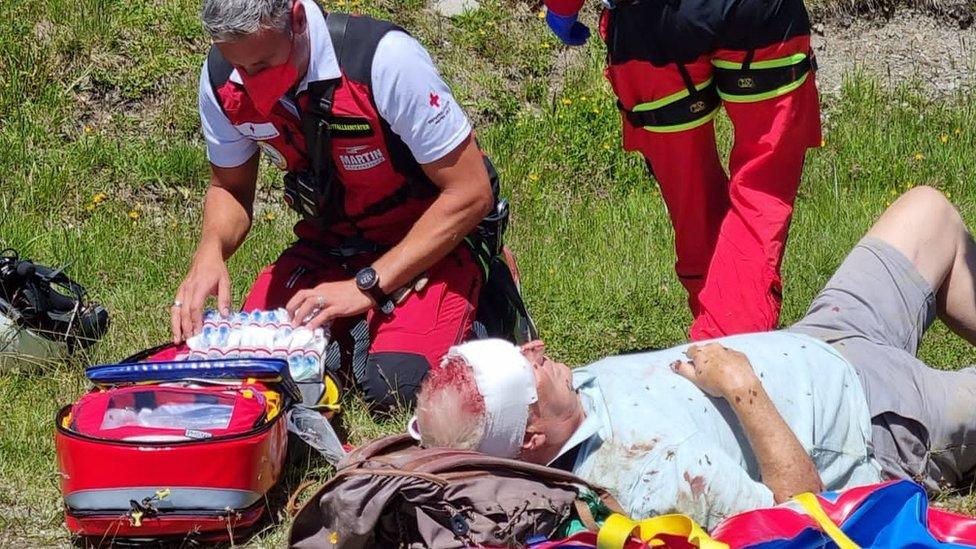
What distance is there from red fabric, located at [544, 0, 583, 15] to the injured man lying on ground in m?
1.39

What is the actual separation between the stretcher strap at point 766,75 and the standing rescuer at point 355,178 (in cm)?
90

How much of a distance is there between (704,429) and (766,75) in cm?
145

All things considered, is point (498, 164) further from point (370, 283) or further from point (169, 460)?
point (169, 460)

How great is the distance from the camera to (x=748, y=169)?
425cm

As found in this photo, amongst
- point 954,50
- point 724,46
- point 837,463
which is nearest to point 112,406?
point 837,463

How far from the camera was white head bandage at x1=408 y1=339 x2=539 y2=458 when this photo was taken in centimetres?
304

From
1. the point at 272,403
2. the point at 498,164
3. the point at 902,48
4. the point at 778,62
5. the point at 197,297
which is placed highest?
the point at 778,62

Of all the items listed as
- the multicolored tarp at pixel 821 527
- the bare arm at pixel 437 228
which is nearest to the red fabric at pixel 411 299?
the bare arm at pixel 437 228

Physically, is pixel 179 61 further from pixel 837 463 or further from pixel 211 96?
pixel 837 463

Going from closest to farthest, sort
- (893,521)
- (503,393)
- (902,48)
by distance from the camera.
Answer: (893,521) < (503,393) < (902,48)

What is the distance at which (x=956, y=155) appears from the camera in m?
7.09

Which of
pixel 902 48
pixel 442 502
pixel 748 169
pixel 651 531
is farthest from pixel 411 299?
pixel 902 48

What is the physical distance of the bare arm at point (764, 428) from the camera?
3076mm

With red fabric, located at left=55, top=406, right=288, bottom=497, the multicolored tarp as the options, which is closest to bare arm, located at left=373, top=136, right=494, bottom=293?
red fabric, located at left=55, top=406, right=288, bottom=497
